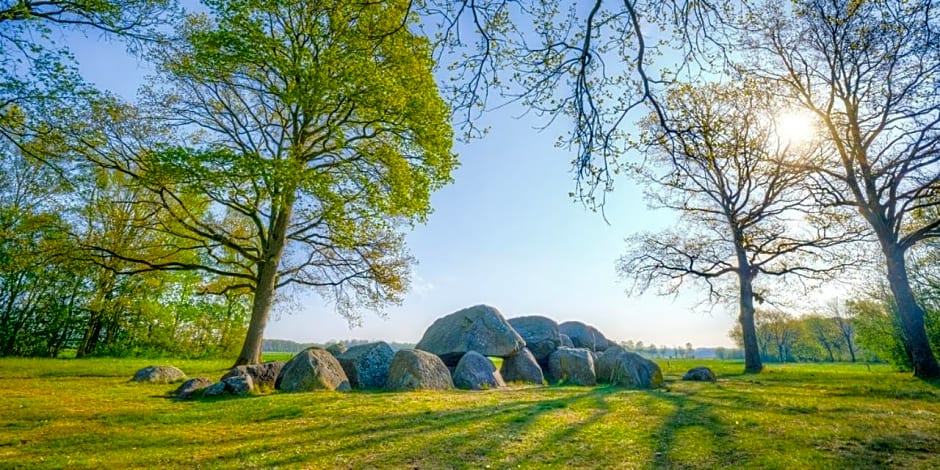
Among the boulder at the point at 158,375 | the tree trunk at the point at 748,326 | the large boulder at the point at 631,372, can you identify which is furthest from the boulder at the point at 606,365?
the boulder at the point at 158,375

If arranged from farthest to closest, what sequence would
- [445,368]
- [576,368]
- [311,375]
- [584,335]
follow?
1. [584,335]
2. [576,368]
3. [445,368]
4. [311,375]

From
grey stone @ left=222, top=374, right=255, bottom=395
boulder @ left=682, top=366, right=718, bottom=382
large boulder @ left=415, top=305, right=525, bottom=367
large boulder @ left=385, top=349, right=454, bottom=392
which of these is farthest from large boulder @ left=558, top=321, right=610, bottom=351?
grey stone @ left=222, top=374, right=255, bottom=395

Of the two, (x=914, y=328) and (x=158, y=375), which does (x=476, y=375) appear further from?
(x=914, y=328)

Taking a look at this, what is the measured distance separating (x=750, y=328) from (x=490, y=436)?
2307 cm

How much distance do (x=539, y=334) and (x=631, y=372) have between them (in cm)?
761

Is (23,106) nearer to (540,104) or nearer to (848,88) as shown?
(540,104)

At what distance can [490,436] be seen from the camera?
668 centimetres

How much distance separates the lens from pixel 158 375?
14.5 m

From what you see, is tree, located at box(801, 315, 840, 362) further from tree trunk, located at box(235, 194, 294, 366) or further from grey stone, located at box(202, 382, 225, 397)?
grey stone, located at box(202, 382, 225, 397)

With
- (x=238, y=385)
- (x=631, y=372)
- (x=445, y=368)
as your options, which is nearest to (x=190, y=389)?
(x=238, y=385)

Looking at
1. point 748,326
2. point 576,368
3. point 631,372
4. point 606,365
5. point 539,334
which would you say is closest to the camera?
point 631,372

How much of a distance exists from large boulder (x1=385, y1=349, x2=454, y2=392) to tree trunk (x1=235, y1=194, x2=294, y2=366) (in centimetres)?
668

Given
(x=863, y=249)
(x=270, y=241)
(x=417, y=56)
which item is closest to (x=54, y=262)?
(x=270, y=241)

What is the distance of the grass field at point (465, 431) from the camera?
17.9 feet
